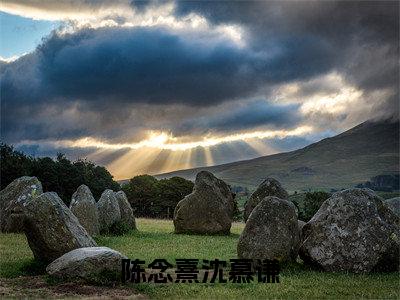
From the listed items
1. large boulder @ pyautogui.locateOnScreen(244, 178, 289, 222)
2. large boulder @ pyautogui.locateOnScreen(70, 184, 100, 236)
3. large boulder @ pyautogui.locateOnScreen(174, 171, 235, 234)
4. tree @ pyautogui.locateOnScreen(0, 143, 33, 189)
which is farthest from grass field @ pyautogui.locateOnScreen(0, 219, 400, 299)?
tree @ pyautogui.locateOnScreen(0, 143, 33, 189)

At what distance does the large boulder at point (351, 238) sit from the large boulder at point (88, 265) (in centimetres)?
863

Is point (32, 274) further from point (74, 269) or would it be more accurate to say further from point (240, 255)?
point (240, 255)

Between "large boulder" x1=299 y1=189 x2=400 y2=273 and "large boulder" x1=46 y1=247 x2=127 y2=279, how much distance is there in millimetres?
8629

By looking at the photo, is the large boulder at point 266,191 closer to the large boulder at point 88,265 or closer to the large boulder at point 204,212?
the large boulder at point 204,212

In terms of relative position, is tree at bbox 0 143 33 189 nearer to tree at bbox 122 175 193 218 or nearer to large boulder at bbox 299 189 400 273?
tree at bbox 122 175 193 218

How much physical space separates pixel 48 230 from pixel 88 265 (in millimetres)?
3911

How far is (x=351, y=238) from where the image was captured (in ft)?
72.9

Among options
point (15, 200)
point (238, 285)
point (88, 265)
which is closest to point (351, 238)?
point (238, 285)

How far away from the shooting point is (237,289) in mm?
17812

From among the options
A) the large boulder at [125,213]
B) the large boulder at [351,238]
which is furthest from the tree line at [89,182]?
the large boulder at [351,238]

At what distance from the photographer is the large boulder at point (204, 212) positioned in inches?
1642

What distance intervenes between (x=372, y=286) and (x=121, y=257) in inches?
353

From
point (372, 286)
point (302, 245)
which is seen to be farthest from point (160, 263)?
point (372, 286)

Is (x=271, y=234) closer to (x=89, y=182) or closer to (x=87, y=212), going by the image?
(x=87, y=212)
